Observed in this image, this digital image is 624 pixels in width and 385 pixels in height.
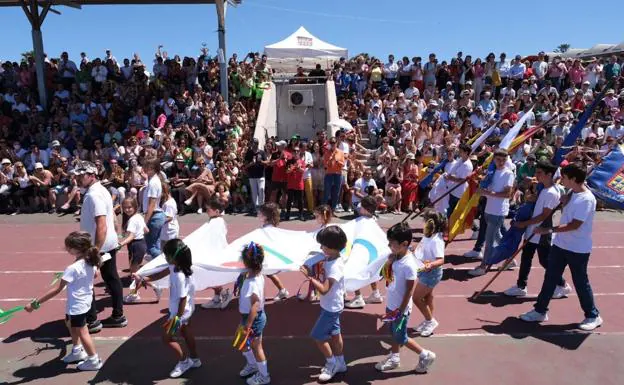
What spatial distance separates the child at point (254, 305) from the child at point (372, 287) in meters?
2.03

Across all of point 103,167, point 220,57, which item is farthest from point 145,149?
point 220,57

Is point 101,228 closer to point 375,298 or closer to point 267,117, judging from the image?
point 375,298

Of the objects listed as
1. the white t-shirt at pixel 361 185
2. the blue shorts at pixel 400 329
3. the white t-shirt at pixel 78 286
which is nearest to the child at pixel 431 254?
the blue shorts at pixel 400 329

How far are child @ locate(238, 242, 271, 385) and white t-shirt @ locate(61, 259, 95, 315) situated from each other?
63.9 inches

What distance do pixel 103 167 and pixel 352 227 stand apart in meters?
10.0

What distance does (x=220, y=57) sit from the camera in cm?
1656

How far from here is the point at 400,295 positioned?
5.03 m

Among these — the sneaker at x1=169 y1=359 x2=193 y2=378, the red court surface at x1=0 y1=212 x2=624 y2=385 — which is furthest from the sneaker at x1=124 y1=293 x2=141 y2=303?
the sneaker at x1=169 y1=359 x2=193 y2=378

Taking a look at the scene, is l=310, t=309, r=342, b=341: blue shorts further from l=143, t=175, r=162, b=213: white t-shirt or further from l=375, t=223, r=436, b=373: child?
l=143, t=175, r=162, b=213: white t-shirt

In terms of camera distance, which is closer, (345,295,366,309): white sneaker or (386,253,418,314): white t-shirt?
(386,253,418,314): white t-shirt

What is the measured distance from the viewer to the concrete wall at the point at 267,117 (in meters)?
16.8

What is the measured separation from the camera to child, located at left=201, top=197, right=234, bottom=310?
650 cm

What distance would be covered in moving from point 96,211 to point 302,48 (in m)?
22.1

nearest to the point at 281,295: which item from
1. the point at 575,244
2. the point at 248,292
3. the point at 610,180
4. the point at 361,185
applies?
the point at 248,292
